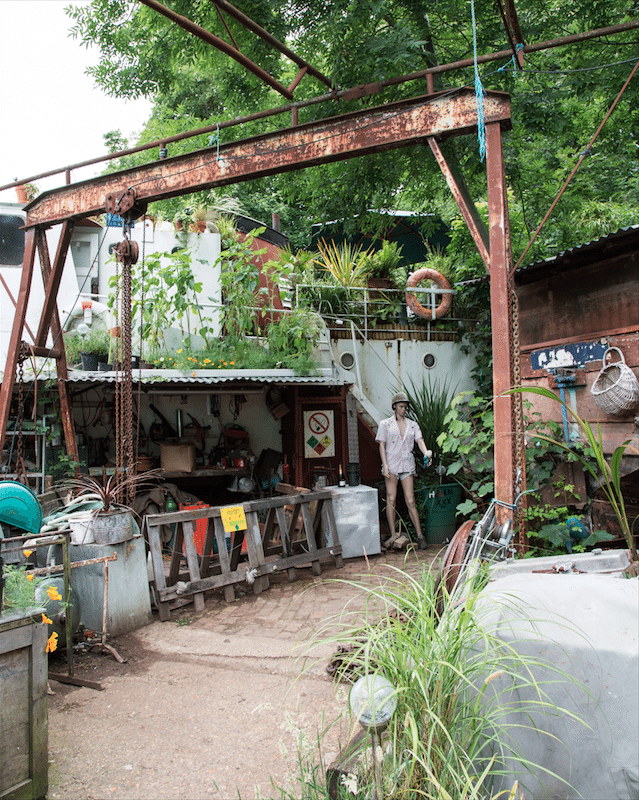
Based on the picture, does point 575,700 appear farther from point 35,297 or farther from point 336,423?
point 35,297

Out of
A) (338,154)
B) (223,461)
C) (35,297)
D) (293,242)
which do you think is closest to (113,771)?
(338,154)

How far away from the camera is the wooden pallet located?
636 cm

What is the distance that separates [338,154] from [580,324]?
13.6 ft

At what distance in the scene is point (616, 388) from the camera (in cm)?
685

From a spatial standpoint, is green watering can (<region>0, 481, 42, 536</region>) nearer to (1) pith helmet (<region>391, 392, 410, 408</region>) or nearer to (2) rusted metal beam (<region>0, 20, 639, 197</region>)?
(2) rusted metal beam (<region>0, 20, 639, 197</region>)

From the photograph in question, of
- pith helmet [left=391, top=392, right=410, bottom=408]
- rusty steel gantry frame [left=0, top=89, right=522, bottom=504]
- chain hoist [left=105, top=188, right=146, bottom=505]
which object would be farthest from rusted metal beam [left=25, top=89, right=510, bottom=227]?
pith helmet [left=391, top=392, right=410, bottom=408]

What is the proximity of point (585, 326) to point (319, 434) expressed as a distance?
15.6 feet

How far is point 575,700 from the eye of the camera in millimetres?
2295

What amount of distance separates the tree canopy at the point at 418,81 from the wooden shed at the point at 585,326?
223cm

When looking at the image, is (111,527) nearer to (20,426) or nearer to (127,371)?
(127,371)

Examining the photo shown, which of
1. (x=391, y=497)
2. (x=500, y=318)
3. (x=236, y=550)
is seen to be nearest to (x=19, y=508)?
(x=236, y=550)

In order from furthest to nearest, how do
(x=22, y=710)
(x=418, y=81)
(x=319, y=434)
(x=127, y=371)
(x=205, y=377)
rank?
1. (x=319, y=434)
2. (x=418, y=81)
3. (x=205, y=377)
4. (x=127, y=371)
5. (x=22, y=710)

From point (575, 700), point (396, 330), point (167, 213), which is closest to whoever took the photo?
point (575, 700)

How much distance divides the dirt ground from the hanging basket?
146 inches
